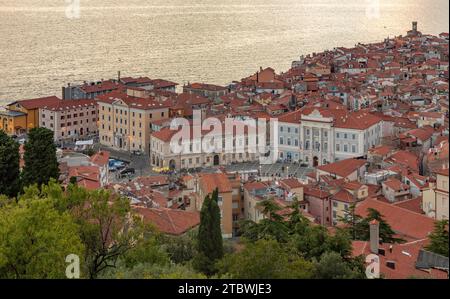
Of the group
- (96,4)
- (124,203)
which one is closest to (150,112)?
(124,203)

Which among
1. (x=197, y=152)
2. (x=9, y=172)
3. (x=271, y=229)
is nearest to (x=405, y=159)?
(x=197, y=152)

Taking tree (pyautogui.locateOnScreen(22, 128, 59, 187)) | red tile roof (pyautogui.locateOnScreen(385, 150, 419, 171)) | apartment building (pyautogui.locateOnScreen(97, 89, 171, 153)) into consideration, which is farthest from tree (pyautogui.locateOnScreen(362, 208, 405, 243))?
apartment building (pyautogui.locateOnScreen(97, 89, 171, 153))

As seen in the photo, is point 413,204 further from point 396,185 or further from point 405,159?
point 405,159

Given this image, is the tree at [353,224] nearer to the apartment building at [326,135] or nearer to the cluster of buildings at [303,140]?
the cluster of buildings at [303,140]

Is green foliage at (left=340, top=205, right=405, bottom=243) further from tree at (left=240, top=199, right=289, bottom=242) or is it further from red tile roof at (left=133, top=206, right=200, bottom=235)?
red tile roof at (left=133, top=206, right=200, bottom=235)

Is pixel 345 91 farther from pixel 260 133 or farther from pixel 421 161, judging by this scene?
pixel 421 161

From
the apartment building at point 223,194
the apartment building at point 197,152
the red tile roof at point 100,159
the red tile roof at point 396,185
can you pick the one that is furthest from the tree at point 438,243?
Answer: the apartment building at point 197,152
